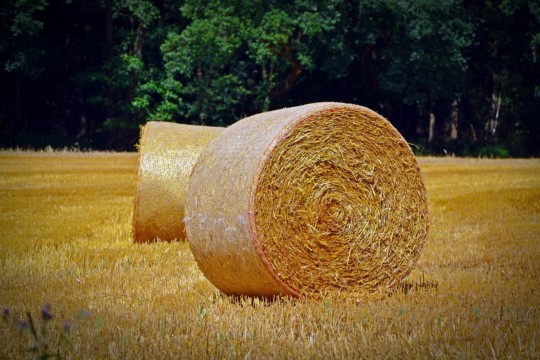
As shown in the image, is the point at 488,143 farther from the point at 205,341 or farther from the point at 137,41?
the point at 205,341

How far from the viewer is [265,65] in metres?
39.2

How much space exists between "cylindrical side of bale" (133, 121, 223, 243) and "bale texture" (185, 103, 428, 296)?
345cm

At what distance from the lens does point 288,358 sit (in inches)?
181

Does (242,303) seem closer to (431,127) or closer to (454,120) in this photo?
(431,127)

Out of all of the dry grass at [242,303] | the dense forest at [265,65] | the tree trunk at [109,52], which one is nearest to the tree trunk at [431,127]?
the dense forest at [265,65]

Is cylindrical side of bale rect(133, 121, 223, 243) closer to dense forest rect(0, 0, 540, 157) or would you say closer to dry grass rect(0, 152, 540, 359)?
dry grass rect(0, 152, 540, 359)

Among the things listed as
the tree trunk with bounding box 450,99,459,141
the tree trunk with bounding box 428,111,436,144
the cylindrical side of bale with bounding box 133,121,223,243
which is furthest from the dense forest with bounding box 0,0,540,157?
the cylindrical side of bale with bounding box 133,121,223,243

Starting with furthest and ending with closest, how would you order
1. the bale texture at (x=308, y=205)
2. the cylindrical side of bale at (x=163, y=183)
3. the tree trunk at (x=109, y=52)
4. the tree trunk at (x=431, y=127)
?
1. the tree trunk at (x=431, y=127)
2. the tree trunk at (x=109, y=52)
3. the cylindrical side of bale at (x=163, y=183)
4. the bale texture at (x=308, y=205)

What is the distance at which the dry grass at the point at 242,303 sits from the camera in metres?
4.82

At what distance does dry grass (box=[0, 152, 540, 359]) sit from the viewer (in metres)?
4.82

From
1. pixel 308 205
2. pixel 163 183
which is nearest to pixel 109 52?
pixel 163 183

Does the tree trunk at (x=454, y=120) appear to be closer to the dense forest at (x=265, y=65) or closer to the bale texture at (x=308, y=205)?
the dense forest at (x=265, y=65)

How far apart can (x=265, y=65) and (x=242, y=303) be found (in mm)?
33639

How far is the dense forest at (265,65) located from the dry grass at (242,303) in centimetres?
2231
